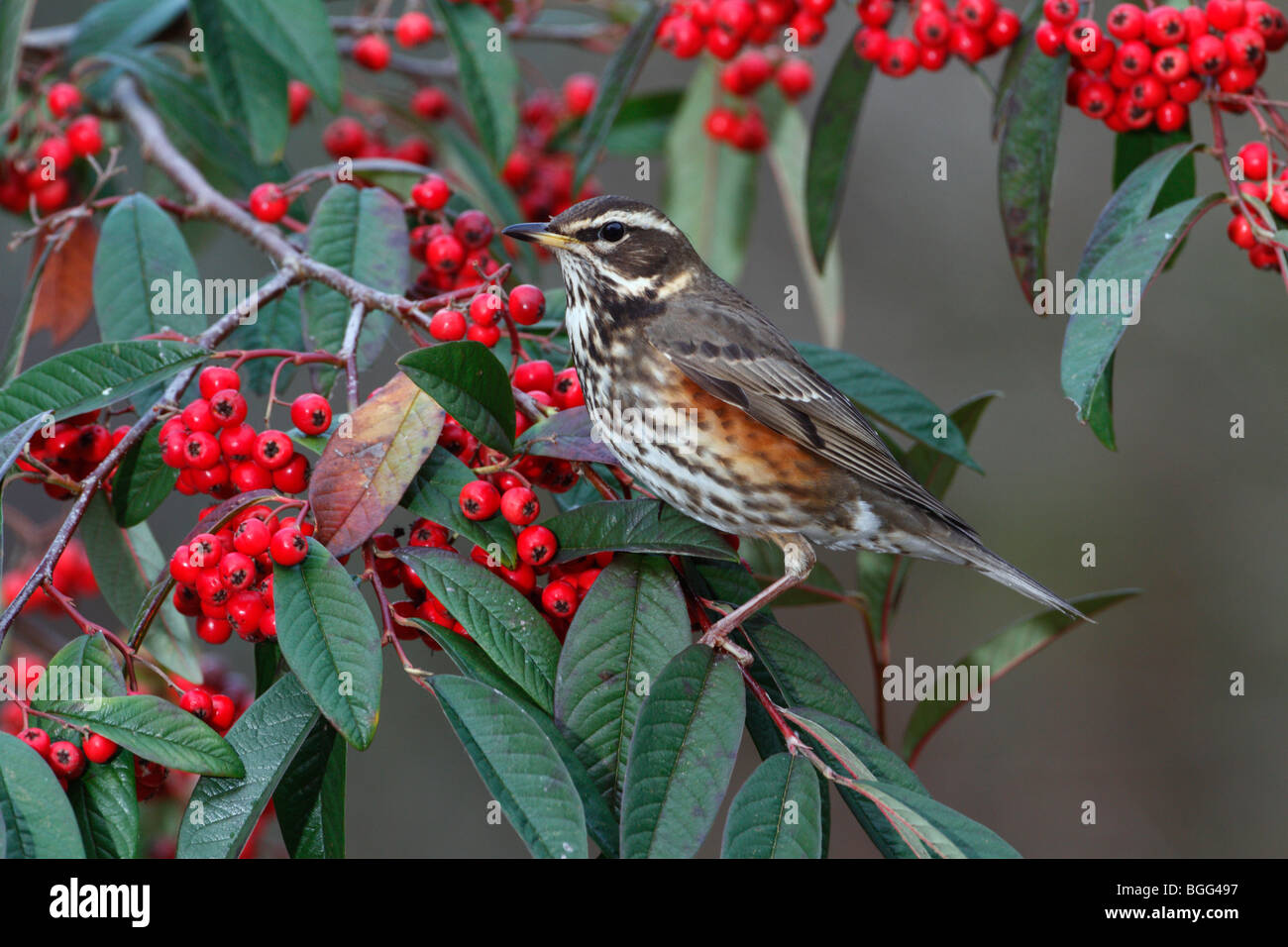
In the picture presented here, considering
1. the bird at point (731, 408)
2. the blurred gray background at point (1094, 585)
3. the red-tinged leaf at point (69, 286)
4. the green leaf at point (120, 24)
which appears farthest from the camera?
the blurred gray background at point (1094, 585)

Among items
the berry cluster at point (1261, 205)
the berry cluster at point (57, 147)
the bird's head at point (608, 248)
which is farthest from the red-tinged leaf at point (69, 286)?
the berry cluster at point (1261, 205)

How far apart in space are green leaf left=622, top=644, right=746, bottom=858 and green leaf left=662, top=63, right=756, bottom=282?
2397 mm

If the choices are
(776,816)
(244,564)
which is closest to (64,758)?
(244,564)

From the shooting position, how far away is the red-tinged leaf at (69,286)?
3.32m

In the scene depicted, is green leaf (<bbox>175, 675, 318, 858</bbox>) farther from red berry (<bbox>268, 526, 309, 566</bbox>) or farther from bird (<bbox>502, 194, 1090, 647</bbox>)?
bird (<bbox>502, 194, 1090, 647</bbox>)

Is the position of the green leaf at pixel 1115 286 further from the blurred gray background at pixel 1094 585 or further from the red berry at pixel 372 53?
the blurred gray background at pixel 1094 585

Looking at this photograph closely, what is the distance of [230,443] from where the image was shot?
2.12 metres

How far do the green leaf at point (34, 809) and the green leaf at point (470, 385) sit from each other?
0.81 meters

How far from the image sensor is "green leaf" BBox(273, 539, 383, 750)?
174 cm

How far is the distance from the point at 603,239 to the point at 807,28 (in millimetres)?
1000

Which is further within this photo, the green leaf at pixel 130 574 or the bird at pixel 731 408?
the bird at pixel 731 408

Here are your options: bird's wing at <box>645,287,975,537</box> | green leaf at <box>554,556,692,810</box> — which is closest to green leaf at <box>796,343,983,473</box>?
bird's wing at <box>645,287,975,537</box>
